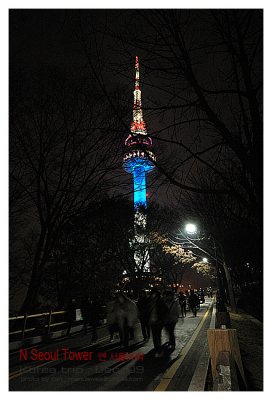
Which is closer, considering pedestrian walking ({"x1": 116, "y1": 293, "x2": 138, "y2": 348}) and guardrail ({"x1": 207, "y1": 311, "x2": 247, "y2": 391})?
guardrail ({"x1": 207, "y1": 311, "x2": 247, "y2": 391})

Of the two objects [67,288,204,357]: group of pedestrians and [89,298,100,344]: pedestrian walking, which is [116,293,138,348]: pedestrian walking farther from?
[89,298,100,344]: pedestrian walking

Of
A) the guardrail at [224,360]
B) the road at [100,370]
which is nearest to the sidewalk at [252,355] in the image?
the guardrail at [224,360]

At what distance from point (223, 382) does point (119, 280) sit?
3303 centimetres

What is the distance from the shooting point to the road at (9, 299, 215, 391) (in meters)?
6.06

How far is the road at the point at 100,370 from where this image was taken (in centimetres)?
606

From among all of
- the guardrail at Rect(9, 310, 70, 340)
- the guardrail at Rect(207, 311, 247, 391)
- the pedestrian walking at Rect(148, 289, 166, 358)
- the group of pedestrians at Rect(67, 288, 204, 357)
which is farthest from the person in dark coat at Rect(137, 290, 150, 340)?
the guardrail at Rect(207, 311, 247, 391)

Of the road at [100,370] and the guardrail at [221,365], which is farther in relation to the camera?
the road at [100,370]

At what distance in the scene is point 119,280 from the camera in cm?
3612

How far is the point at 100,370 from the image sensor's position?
743 centimetres

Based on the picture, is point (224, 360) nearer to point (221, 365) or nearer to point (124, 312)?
point (221, 365)

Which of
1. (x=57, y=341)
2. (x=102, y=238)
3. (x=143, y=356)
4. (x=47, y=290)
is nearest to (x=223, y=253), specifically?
(x=102, y=238)

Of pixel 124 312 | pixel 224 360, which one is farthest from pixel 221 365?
pixel 124 312

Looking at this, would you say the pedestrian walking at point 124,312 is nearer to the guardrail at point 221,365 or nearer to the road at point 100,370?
the road at point 100,370

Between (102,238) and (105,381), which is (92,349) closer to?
(105,381)
